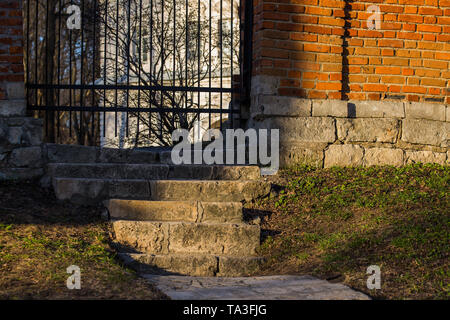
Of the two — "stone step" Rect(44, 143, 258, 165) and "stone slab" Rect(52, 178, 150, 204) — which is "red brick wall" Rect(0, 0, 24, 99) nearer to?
"stone step" Rect(44, 143, 258, 165)

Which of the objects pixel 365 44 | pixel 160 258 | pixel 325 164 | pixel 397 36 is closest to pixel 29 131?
pixel 160 258

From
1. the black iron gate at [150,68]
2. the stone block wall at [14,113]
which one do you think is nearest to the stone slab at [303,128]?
the black iron gate at [150,68]

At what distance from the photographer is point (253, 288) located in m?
3.41

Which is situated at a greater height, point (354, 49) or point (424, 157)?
point (354, 49)

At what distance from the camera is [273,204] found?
516 cm

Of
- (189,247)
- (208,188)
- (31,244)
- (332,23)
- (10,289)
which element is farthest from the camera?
(332,23)

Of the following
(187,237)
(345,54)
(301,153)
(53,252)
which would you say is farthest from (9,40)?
(345,54)

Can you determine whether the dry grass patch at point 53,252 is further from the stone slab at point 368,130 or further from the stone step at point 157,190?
the stone slab at point 368,130

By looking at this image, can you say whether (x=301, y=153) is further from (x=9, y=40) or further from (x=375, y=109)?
(x=9, y=40)

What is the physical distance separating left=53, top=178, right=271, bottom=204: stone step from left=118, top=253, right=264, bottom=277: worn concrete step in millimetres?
924

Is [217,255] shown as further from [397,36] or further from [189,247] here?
[397,36]

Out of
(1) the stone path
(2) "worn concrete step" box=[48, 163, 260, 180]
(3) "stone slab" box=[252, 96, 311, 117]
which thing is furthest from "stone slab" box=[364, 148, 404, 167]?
(1) the stone path

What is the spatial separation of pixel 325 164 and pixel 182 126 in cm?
310

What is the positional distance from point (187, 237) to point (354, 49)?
10.1ft
